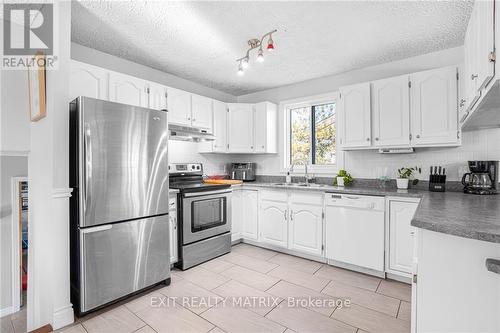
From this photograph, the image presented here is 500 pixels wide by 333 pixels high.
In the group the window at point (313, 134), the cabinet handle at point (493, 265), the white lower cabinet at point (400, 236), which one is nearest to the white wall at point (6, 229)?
the cabinet handle at point (493, 265)

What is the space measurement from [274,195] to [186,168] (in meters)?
1.33

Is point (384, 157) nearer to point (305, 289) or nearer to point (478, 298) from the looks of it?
point (305, 289)

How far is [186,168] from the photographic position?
11.6 ft

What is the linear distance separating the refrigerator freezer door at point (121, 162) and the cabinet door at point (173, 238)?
0.32 m

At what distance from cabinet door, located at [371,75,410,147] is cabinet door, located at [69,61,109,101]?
9.82ft

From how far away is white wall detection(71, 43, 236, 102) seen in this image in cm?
267

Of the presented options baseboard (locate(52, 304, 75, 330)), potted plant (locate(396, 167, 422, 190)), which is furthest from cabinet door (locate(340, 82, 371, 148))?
baseboard (locate(52, 304, 75, 330))

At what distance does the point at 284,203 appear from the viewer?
3.35m

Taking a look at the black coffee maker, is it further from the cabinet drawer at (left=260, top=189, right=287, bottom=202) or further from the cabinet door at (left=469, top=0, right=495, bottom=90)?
the cabinet drawer at (left=260, top=189, right=287, bottom=202)

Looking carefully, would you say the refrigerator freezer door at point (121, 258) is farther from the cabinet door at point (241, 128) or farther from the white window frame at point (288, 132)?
the white window frame at point (288, 132)

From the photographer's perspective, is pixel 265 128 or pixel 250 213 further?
pixel 265 128

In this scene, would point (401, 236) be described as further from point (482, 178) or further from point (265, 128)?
point (265, 128)

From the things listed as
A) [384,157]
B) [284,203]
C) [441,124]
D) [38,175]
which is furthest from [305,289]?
[38,175]

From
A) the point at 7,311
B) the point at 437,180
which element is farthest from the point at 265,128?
the point at 7,311
